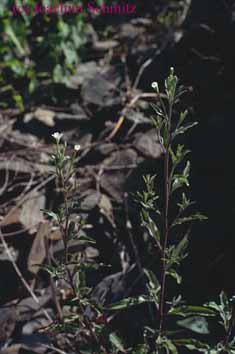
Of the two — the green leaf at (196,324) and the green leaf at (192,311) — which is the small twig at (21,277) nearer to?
the green leaf at (196,324)

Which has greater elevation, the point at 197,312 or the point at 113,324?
the point at 197,312

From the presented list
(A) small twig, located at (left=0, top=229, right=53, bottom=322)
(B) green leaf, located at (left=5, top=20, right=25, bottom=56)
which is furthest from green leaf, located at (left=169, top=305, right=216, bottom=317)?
(B) green leaf, located at (left=5, top=20, right=25, bottom=56)

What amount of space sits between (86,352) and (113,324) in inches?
19.2

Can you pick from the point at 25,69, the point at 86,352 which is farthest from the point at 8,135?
the point at 86,352

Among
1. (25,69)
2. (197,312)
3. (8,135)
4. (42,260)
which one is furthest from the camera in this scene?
(25,69)

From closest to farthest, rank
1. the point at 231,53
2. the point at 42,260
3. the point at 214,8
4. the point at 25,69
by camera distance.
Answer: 1. the point at 42,260
2. the point at 231,53
3. the point at 214,8
4. the point at 25,69

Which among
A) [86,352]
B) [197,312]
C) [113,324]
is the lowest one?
[113,324]

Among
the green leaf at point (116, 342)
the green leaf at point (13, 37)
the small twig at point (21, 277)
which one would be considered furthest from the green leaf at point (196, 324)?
the green leaf at point (13, 37)

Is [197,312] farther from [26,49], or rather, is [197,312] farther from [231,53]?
[26,49]

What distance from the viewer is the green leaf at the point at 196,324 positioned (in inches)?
87.1

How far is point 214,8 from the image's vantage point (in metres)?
3.46

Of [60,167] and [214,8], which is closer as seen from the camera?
[60,167]

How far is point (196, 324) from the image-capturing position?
7.35 feet

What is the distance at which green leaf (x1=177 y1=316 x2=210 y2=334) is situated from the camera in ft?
7.26
